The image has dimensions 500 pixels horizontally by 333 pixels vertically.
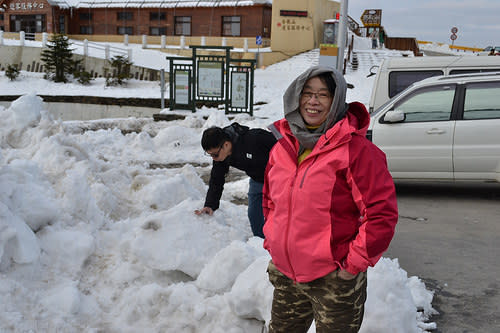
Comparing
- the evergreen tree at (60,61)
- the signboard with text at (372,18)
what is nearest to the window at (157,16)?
the evergreen tree at (60,61)

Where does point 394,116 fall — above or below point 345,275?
above

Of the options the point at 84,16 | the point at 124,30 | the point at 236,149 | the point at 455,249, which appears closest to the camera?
the point at 236,149

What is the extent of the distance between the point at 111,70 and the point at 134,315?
28.6 m

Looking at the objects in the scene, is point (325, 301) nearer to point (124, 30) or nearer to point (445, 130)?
point (445, 130)

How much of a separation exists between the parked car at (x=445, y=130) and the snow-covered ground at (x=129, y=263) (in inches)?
111

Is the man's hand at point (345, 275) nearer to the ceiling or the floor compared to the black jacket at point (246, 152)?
nearer to the floor

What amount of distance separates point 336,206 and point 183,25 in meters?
38.8

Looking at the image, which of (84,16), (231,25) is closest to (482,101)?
(231,25)

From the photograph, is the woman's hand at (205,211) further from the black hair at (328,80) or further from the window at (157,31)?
the window at (157,31)

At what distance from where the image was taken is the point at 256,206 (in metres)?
4.91

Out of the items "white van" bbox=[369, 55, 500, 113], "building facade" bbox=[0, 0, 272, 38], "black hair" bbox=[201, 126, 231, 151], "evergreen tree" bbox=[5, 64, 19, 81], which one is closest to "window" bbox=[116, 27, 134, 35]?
"building facade" bbox=[0, 0, 272, 38]

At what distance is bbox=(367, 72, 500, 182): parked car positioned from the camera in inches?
299

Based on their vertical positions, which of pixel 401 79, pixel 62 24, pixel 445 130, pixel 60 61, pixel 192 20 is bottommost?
pixel 445 130

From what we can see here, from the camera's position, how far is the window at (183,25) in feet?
128
